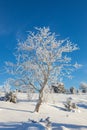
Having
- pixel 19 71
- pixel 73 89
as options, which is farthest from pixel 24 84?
pixel 73 89

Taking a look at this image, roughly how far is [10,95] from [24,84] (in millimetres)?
4326

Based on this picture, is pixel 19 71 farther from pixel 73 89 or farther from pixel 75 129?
pixel 73 89

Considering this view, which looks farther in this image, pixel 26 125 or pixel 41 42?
pixel 41 42

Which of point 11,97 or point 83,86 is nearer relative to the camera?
point 11,97

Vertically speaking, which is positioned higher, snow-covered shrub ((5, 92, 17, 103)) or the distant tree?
the distant tree

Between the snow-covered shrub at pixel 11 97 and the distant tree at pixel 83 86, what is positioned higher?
the distant tree at pixel 83 86

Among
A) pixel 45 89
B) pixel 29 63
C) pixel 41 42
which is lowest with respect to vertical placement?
pixel 45 89

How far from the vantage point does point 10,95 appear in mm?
30844

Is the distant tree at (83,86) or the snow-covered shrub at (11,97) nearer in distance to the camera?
the snow-covered shrub at (11,97)

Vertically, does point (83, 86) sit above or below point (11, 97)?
above

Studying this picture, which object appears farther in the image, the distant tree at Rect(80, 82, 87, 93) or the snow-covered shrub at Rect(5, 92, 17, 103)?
the distant tree at Rect(80, 82, 87, 93)

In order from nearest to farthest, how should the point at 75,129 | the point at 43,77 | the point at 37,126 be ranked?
1. the point at 37,126
2. the point at 75,129
3. the point at 43,77

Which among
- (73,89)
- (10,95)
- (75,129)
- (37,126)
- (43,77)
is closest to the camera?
(37,126)

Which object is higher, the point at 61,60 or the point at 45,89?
the point at 61,60
